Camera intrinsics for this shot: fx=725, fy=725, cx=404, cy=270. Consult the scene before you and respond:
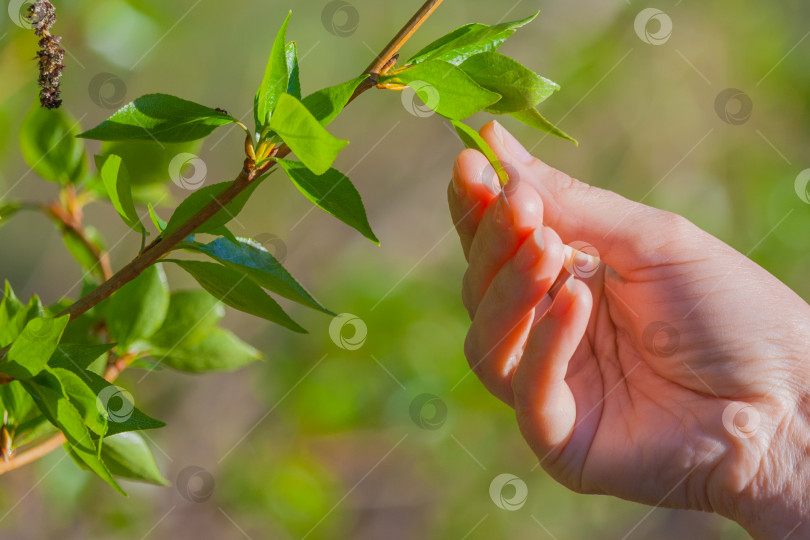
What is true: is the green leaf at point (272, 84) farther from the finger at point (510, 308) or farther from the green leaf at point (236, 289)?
the finger at point (510, 308)

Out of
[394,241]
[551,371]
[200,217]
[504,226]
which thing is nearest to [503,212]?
[504,226]

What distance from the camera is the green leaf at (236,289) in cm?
32

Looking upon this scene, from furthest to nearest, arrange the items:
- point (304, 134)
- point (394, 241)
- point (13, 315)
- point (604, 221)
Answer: point (394, 241), point (604, 221), point (13, 315), point (304, 134)

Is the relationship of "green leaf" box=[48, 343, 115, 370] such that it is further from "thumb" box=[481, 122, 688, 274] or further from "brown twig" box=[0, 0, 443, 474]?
"thumb" box=[481, 122, 688, 274]

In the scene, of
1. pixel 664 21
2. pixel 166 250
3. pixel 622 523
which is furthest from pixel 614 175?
pixel 166 250

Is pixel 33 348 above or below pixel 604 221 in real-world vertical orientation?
below

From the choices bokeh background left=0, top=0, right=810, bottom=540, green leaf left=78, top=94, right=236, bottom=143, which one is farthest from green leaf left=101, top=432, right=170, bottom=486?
bokeh background left=0, top=0, right=810, bottom=540

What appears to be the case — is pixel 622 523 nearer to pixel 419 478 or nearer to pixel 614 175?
pixel 419 478

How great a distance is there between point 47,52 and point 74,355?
0.13 meters

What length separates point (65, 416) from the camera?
11.3 inches

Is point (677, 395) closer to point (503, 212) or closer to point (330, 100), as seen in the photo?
point (503, 212)

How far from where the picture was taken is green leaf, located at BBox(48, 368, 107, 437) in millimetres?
285

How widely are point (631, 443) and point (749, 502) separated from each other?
0.33 ft

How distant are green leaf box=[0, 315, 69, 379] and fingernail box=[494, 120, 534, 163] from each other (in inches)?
13.5
